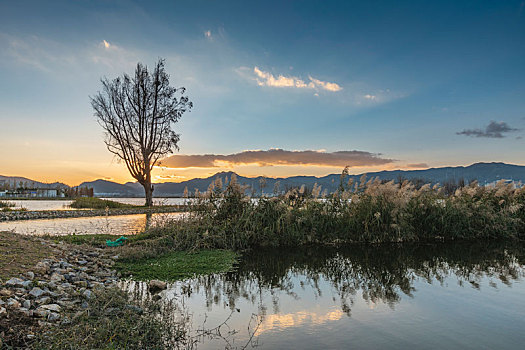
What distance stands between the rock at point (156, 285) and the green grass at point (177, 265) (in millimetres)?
444

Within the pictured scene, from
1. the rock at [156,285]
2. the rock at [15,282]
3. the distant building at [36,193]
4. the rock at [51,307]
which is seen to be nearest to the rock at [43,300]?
the rock at [51,307]

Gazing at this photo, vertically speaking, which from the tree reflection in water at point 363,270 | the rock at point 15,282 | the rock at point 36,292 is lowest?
the tree reflection in water at point 363,270

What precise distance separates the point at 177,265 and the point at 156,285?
4.78 ft

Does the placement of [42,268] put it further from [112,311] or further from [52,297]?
[112,311]

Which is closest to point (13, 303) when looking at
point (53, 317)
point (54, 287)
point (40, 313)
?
point (40, 313)

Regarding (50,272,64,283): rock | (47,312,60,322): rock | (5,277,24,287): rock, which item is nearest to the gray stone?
(50,272,64,283): rock

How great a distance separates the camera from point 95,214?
18438 millimetres

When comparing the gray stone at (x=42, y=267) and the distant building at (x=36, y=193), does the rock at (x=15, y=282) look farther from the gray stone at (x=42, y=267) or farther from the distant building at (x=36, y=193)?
the distant building at (x=36, y=193)

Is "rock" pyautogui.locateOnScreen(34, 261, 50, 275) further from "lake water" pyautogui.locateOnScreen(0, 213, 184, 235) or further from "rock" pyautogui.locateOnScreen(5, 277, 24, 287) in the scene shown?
"lake water" pyautogui.locateOnScreen(0, 213, 184, 235)

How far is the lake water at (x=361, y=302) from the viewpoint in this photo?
349cm

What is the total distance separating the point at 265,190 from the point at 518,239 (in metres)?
8.53

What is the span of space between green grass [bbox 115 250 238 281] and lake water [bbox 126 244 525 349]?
0.36 meters

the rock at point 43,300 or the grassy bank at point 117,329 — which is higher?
the rock at point 43,300

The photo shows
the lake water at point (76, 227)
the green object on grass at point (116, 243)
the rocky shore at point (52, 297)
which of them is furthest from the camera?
the lake water at point (76, 227)
